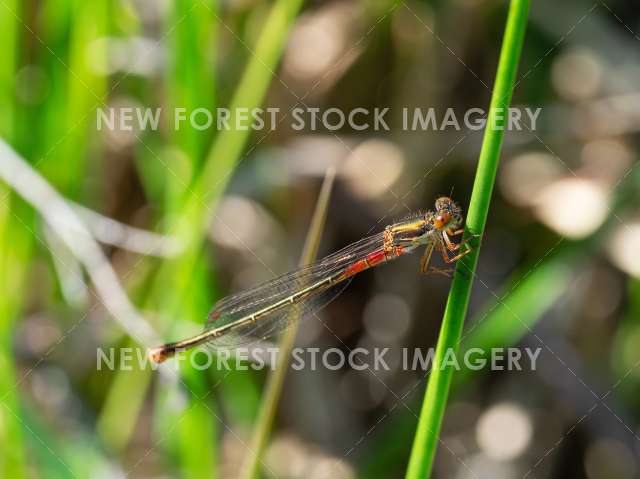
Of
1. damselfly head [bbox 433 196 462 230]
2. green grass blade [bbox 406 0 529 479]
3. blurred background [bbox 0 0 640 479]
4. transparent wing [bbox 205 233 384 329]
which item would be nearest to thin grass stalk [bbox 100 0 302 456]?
blurred background [bbox 0 0 640 479]

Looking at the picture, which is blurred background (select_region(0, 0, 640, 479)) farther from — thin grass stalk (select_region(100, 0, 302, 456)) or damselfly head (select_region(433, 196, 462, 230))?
damselfly head (select_region(433, 196, 462, 230))

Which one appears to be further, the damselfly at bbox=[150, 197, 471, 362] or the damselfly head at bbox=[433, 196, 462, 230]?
the damselfly at bbox=[150, 197, 471, 362]

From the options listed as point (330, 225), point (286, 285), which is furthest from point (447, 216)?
point (330, 225)

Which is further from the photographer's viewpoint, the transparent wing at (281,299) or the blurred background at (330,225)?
the blurred background at (330,225)

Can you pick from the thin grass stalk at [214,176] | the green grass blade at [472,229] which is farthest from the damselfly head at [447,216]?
the thin grass stalk at [214,176]

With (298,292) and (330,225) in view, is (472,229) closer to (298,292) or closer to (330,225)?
(298,292)

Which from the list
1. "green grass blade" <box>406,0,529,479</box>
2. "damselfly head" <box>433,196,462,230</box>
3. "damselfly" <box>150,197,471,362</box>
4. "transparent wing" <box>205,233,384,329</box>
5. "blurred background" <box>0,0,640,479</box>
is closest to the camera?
"green grass blade" <box>406,0,529,479</box>

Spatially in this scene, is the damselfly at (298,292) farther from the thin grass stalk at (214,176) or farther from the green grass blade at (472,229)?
the green grass blade at (472,229)

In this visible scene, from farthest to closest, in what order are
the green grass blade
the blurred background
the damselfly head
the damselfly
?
the blurred background
the damselfly
the damselfly head
the green grass blade
